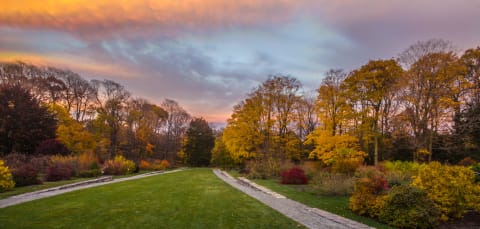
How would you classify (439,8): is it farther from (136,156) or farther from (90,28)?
(136,156)

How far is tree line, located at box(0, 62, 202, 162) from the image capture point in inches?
828

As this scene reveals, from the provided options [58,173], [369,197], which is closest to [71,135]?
[58,173]

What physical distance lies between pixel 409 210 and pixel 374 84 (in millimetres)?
17526

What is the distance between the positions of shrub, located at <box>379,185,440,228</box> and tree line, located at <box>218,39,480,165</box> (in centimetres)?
1221

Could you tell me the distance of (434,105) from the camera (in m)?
19.5

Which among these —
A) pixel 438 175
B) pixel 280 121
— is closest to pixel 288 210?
pixel 438 175

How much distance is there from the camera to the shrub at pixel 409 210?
6.12 m

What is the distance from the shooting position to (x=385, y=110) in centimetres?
2345

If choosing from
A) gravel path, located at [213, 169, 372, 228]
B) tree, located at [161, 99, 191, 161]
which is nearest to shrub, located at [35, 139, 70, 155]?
gravel path, located at [213, 169, 372, 228]

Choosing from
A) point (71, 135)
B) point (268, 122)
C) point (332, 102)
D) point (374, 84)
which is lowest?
point (71, 135)

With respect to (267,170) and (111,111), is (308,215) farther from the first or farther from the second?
(111,111)

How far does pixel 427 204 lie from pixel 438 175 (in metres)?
1.34

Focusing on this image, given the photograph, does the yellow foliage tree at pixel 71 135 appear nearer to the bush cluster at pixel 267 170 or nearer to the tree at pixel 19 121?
the tree at pixel 19 121

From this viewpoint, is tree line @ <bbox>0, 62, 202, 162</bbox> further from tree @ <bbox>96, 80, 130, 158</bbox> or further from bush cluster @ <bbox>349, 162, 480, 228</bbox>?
bush cluster @ <bbox>349, 162, 480, 228</bbox>
